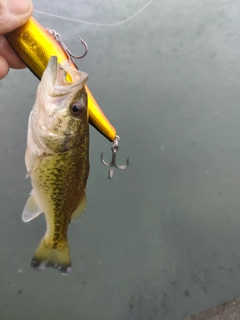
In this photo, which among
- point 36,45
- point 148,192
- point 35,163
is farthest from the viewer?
point 148,192

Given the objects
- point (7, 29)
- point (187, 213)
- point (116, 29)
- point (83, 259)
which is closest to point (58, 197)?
point (7, 29)

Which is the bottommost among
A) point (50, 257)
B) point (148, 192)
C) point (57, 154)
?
point (148, 192)

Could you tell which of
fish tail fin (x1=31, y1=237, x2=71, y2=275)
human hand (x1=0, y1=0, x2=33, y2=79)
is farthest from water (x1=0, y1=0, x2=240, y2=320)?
human hand (x1=0, y1=0, x2=33, y2=79)

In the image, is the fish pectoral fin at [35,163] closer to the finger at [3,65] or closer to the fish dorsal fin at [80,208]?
the fish dorsal fin at [80,208]

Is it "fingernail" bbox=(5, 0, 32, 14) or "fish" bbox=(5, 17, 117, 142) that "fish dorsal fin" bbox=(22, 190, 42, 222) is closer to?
"fish" bbox=(5, 17, 117, 142)

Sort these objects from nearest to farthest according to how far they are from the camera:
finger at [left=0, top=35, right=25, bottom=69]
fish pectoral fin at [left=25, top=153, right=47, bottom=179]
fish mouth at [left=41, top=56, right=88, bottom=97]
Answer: fish mouth at [left=41, top=56, right=88, bottom=97]
fish pectoral fin at [left=25, top=153, right=47, bottom=179]
finger at [left=0, top=35, right=25, bottom=69]

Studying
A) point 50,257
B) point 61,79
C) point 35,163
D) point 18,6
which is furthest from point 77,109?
point 50,257

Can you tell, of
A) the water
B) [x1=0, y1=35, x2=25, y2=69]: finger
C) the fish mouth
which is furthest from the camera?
the water

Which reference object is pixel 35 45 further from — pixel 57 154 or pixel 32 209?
pixel 32 209
